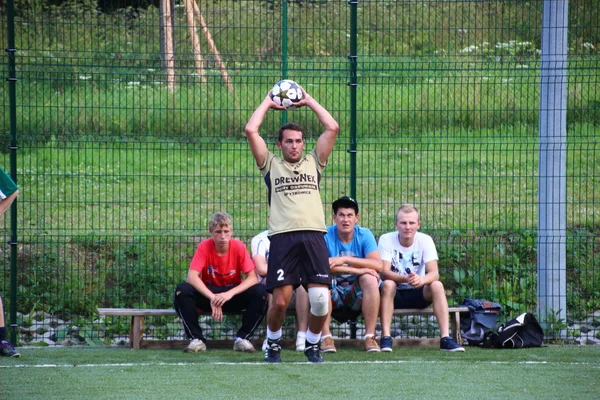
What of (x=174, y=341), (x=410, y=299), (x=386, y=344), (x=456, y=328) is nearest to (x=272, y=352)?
(x=386, y=344)

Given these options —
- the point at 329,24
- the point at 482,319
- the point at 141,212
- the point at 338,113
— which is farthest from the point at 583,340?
the point at 141,212

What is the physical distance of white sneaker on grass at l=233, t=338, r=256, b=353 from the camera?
306 inches

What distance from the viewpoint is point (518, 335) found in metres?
7.93

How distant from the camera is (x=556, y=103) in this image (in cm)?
852

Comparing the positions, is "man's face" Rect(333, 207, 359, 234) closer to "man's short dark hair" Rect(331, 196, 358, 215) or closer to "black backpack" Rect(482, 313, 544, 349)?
"man's short dark hair" Rect(331, 196, 358, 215)

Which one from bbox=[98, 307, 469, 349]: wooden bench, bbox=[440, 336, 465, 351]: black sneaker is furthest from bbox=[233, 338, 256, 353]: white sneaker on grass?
bbox=[440, 336, 465, 351]: black sneaker

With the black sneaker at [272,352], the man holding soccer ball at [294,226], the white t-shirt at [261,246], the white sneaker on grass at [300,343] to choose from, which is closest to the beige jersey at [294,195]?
the man holding soccer ball at [294,226]

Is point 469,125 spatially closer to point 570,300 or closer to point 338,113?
point 338,113

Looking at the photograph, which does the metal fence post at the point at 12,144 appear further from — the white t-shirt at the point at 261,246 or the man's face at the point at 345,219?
the man's face at the point at 345,219

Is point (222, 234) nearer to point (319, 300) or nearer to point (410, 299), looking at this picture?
point (319, 300)

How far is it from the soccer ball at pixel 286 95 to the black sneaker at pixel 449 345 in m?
2.50

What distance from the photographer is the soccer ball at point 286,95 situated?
701cm

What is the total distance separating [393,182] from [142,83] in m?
2.83

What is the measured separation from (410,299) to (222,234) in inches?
72.1
